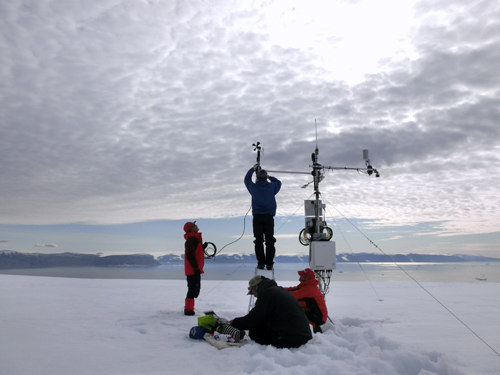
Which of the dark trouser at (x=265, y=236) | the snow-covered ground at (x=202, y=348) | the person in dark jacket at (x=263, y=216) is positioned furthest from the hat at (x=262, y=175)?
the snow-covered ground at (x=202, y=348)

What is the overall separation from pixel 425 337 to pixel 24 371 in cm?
607

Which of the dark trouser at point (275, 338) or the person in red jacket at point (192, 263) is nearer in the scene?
the dark trouser at point (275, 338)

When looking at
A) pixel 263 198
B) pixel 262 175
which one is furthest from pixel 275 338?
pixel 262 175

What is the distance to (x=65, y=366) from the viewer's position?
12.3ft

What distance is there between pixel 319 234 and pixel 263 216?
1.89 meters

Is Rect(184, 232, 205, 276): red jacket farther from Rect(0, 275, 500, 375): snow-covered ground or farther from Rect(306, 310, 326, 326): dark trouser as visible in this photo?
Rect(306, 310, 326, 326): dark trouser

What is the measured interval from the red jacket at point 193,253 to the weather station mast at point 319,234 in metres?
2.47

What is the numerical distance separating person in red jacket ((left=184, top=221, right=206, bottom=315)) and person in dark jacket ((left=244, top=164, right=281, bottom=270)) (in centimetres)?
131

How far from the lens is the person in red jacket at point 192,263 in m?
7.18

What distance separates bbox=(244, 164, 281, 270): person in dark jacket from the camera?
7.33 meters

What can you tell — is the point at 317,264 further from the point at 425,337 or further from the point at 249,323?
the point at 249,323

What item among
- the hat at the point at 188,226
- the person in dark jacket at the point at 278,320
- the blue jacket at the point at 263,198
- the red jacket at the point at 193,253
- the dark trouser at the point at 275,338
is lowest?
the dark trouser at the point at 275,338

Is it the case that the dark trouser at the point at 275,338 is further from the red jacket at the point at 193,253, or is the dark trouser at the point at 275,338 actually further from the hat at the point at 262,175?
the hat at the point at 262,175

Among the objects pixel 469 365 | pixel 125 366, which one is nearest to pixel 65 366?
pixel 125 366
